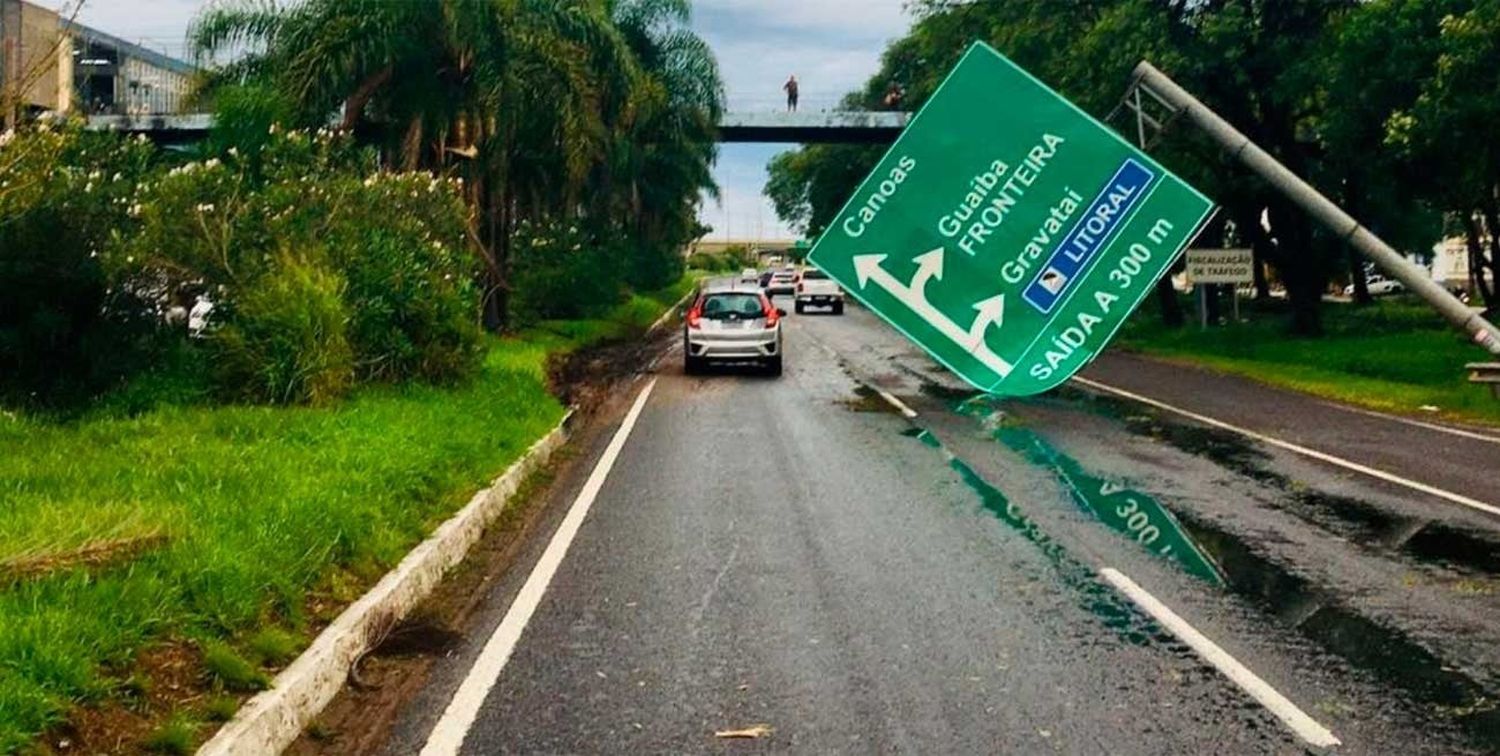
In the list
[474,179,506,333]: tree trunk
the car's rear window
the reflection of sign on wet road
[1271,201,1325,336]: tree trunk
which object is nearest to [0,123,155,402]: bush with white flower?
the reflection of sign on wet road

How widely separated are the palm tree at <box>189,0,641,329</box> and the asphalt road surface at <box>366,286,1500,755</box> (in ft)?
44.1

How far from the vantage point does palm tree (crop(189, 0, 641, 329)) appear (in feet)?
80.4

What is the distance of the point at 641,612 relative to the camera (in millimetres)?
7547

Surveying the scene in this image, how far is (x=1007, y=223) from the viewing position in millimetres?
14555

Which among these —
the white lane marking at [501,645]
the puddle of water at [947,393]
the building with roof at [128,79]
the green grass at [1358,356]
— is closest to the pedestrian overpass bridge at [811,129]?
the building with roof at [128,79]

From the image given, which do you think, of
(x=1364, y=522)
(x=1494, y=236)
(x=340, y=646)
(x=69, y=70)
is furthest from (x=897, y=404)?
(x=1494, y=236)

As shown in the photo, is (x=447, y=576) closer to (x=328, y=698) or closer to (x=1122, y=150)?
(x=328, y=698)

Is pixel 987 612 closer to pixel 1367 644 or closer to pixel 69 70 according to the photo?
pixel 1367 644

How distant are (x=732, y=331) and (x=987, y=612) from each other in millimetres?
Answer: 17615

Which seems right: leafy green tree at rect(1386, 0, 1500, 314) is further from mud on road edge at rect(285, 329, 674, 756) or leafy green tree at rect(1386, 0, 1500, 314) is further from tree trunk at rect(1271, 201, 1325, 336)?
mud on road edge at rect(285, 329, 674, 756)

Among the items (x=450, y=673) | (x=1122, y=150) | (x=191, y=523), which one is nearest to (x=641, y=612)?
(x=450, y=673)

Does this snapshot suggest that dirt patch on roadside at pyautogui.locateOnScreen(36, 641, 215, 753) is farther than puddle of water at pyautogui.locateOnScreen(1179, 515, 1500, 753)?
No

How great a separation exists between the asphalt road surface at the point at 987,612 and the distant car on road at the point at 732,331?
10.8 m

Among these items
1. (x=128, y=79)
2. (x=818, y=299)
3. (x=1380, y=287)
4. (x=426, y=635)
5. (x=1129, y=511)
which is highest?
(x=128, y=79)
